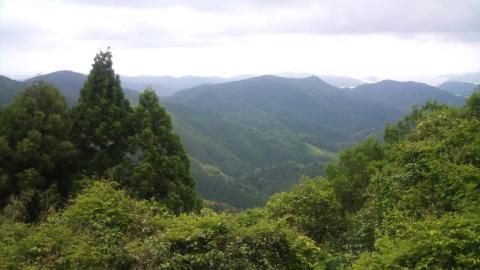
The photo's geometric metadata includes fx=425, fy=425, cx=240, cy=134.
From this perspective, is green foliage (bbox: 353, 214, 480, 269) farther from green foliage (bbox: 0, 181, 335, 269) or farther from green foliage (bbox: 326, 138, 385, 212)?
green foliage (bbox: 326, 138, 385, 212)

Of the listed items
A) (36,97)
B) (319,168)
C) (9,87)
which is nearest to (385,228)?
(36,97)

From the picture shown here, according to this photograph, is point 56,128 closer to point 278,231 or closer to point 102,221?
point 102,221

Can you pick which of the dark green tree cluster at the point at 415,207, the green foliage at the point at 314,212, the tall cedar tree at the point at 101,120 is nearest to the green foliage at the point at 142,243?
the dark green tree cluster at the point at 415,207

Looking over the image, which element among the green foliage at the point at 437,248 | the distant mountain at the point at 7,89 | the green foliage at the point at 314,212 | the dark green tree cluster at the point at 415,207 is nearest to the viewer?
the green foliage at the point at 437,248

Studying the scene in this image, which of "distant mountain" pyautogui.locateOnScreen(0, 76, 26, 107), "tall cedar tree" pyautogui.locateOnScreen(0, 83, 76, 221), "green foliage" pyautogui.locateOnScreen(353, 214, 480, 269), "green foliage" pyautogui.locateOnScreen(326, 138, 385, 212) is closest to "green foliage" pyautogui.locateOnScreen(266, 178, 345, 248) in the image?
"green foliage" pyautogui.locateOnScreen(326, 138, 385, 212)

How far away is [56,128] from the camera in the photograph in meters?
19.1

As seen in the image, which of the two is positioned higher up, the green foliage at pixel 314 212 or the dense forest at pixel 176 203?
the dense forest at pixel 176 203

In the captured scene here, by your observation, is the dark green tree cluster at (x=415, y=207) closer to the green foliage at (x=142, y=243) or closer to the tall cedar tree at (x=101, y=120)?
the green foliage at (x=142, y=243)

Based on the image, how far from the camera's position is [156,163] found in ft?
66.5

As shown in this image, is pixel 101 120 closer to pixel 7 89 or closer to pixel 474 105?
pixel 474 105

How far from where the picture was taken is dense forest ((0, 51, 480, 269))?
7.57m

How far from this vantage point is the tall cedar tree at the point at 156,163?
1944 centimetres

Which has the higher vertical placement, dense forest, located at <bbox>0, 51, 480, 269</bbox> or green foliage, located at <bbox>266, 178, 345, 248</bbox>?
dense forest, located at <bbox>0, 51, 480, 269</bbox>

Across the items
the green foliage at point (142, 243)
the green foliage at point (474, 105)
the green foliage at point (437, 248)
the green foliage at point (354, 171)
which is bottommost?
the green foliage at point (354, 171)
